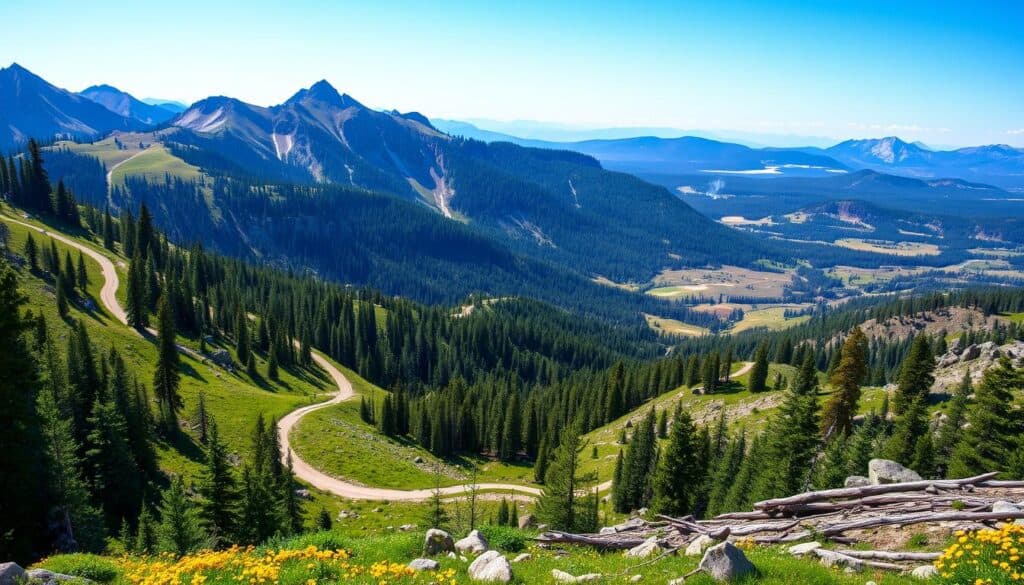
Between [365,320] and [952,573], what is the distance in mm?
181628

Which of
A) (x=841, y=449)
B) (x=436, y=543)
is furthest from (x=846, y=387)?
(x=436, y=543)

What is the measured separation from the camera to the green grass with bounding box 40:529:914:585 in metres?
12.2

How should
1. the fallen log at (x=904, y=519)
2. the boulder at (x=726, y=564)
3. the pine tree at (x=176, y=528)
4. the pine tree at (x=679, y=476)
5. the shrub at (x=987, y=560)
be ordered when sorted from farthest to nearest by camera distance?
the pine tree at (x=679, y=476), the pine tree at (x=176, y=528), the fallen log at (x=904, y=519), the boulder at (x=726, y=564), the shrub at (x=987, y=560)

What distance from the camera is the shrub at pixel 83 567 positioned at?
15.7m

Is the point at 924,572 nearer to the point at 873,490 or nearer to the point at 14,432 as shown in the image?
the point at 873,490

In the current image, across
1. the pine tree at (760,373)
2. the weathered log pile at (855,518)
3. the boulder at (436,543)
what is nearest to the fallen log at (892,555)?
the weathered log pile at (855,518)

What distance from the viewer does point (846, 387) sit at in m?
63.2

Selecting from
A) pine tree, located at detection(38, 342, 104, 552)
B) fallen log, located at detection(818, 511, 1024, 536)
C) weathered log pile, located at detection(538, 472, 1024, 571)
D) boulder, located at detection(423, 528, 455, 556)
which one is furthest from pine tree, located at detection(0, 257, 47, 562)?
fallen log, located at detection(818, 511, 1024, 536)

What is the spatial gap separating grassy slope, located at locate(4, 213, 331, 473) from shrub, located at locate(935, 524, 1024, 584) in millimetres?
75455

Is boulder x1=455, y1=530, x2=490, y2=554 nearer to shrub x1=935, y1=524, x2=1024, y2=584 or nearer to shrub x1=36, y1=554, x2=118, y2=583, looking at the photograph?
shrub x1=36, y1=554, x2=118, y2=583

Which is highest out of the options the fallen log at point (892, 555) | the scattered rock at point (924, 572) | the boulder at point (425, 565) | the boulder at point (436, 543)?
the scattered rock at point (924, 572)

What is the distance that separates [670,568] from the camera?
1373 cm

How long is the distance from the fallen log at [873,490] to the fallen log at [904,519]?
3.87ft

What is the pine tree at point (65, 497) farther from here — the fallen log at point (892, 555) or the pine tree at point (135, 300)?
the pine tree at point (135, 300)
